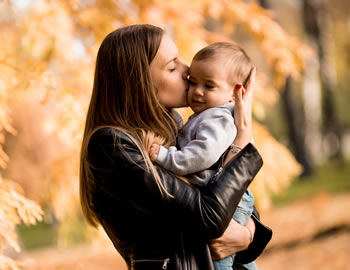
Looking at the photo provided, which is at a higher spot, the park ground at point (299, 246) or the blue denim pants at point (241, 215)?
the blue denim pants at point (241, 215)

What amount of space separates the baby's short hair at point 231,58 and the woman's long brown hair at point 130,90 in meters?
0.22

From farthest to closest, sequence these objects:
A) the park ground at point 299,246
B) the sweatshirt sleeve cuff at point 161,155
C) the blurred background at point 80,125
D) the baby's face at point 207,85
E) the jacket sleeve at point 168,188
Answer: the park ground at point 299,246
the blurred background at point 80,125
the baby's face at point 207,85
the sweatshirt sleeve cuff at point 161,155
the jacket sleeve at point 168,188

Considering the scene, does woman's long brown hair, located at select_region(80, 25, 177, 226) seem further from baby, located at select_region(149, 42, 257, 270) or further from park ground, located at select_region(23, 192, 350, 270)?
park ground, located at select_region(23, 192, 350, 270)

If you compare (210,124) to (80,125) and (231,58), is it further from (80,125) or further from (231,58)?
(80,125)

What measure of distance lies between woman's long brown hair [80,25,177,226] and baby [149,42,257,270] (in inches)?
3.9

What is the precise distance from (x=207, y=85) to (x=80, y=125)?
1307 mm

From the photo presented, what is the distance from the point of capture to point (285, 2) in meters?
22.0

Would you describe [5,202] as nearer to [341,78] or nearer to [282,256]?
[282,256]

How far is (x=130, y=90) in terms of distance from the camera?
1791mm

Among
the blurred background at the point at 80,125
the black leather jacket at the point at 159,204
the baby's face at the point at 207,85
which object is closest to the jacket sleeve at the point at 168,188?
the black leather jacket at the point at 159,204

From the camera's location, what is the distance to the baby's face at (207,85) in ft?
6.19

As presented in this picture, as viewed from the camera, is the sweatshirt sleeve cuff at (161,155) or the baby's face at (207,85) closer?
the sweatshirt sleeve cuff at (161,155)

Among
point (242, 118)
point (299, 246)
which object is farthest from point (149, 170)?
point (299, 246)

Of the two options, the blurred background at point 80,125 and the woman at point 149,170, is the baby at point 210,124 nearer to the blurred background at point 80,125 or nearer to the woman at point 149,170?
the woman at point 149,170
